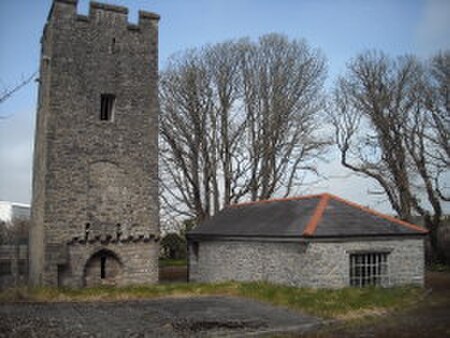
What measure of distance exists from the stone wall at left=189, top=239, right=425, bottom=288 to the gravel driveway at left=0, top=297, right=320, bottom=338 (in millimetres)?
2416

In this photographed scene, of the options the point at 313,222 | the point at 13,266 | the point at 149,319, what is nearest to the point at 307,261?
the point at 313,222

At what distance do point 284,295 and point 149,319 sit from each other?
454 centimetres

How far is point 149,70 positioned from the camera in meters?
20.8

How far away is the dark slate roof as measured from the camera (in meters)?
15.9

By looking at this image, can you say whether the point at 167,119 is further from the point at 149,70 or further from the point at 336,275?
the point at 336,275

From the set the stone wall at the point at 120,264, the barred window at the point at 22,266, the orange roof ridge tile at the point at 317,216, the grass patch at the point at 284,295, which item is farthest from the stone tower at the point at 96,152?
the orange roof ridge tile at the point at 317,216

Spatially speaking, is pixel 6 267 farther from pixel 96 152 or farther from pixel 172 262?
pixel 172 262

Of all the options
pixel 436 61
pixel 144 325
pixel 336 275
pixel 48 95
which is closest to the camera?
pixel 144 325

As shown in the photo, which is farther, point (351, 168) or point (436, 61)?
point (351, 168)

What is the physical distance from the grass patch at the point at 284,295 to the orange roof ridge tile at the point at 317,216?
185 centimetres

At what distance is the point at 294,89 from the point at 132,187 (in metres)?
12.6

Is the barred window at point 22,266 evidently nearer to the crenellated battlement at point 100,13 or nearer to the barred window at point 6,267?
the barred window at point 6,267

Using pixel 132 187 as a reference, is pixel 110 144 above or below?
above

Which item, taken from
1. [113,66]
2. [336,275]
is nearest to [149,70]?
[113,66]
